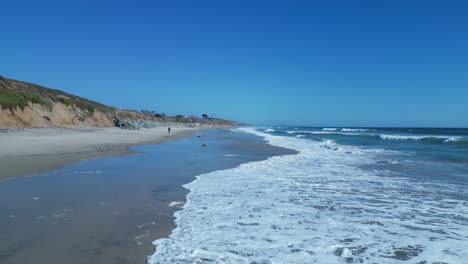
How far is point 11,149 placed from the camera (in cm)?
1466

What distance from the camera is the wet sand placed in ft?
13.8

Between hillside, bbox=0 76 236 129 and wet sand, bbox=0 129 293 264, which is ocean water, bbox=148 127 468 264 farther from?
hillside, bbox=0 76 236 129

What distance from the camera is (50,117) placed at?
1310 inches

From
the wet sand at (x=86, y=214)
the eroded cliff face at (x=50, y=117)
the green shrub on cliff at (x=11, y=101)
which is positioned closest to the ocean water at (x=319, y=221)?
the wet sand at (x=86, y=214)

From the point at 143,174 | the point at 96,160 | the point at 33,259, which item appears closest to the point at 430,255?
the point at 33,259

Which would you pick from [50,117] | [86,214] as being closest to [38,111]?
[50,117]

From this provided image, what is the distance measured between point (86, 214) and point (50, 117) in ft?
103

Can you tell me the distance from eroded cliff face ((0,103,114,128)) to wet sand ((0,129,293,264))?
20.7m

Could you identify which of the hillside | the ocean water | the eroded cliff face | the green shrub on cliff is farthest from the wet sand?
the hillside

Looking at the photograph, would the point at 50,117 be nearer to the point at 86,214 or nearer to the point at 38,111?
the point at 38,111

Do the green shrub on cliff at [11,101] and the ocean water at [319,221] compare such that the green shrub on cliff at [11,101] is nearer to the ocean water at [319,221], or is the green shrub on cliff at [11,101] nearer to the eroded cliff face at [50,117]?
the eroded cliff face at [50,117]

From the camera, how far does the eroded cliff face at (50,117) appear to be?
27094 mm

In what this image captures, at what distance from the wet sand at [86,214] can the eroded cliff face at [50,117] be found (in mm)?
20690

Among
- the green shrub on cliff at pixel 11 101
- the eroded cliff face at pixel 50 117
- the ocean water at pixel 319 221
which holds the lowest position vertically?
the ocean water at pixel 319 221
